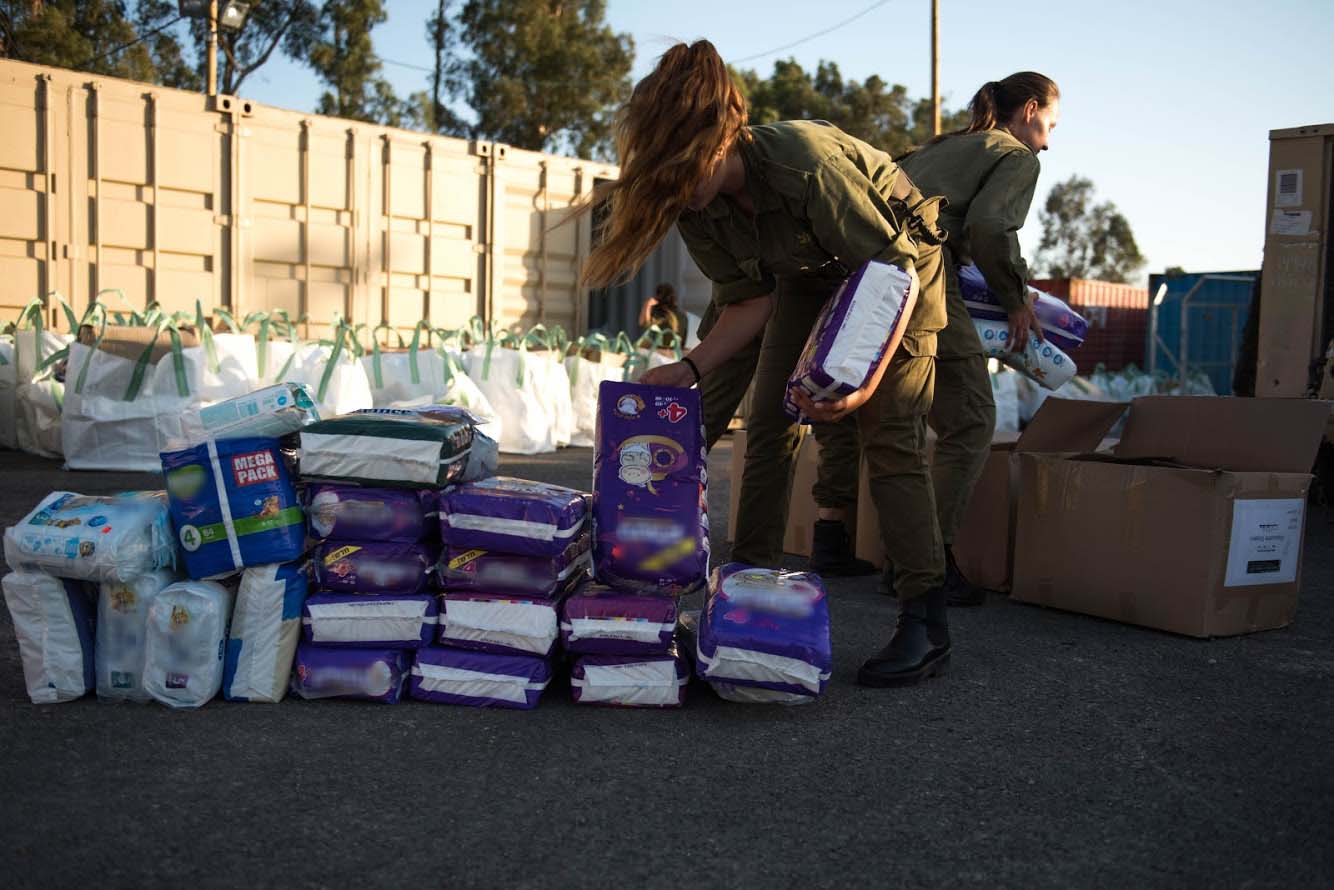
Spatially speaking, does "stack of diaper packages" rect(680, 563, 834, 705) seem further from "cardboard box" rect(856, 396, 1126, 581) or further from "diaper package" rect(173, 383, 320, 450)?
"cardboard box" rect(856, 396, 1126, 581)

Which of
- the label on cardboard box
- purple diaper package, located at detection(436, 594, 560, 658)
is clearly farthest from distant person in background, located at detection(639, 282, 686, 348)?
purple diaper package, located at detection(436, 594, 560, 658)

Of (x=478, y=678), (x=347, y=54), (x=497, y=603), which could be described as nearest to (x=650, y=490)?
(x=497, y=603)

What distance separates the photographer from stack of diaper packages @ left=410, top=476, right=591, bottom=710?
2.31 meters

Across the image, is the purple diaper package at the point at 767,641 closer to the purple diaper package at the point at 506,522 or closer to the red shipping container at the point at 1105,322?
the purple diaper package at the point at 506,522

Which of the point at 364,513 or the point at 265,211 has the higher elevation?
the point at 265,211

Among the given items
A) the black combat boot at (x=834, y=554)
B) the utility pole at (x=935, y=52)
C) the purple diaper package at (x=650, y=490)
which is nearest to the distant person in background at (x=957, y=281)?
the black combat boot at (x=834, y=554)

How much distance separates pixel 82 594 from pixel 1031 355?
2869 mm

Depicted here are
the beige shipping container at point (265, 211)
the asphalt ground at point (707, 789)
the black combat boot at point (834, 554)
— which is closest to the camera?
the asphalt ground at point (707, 789)

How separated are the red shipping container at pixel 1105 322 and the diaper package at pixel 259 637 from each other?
18498 millimetres

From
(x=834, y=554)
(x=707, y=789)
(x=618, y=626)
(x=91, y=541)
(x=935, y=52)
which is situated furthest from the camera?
(x=935, y=52)

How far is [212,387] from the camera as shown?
5.81 metres

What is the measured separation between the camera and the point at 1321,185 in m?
6.30

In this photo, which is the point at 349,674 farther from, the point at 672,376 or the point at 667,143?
the point at 667,143

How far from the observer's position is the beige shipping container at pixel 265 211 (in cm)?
881
